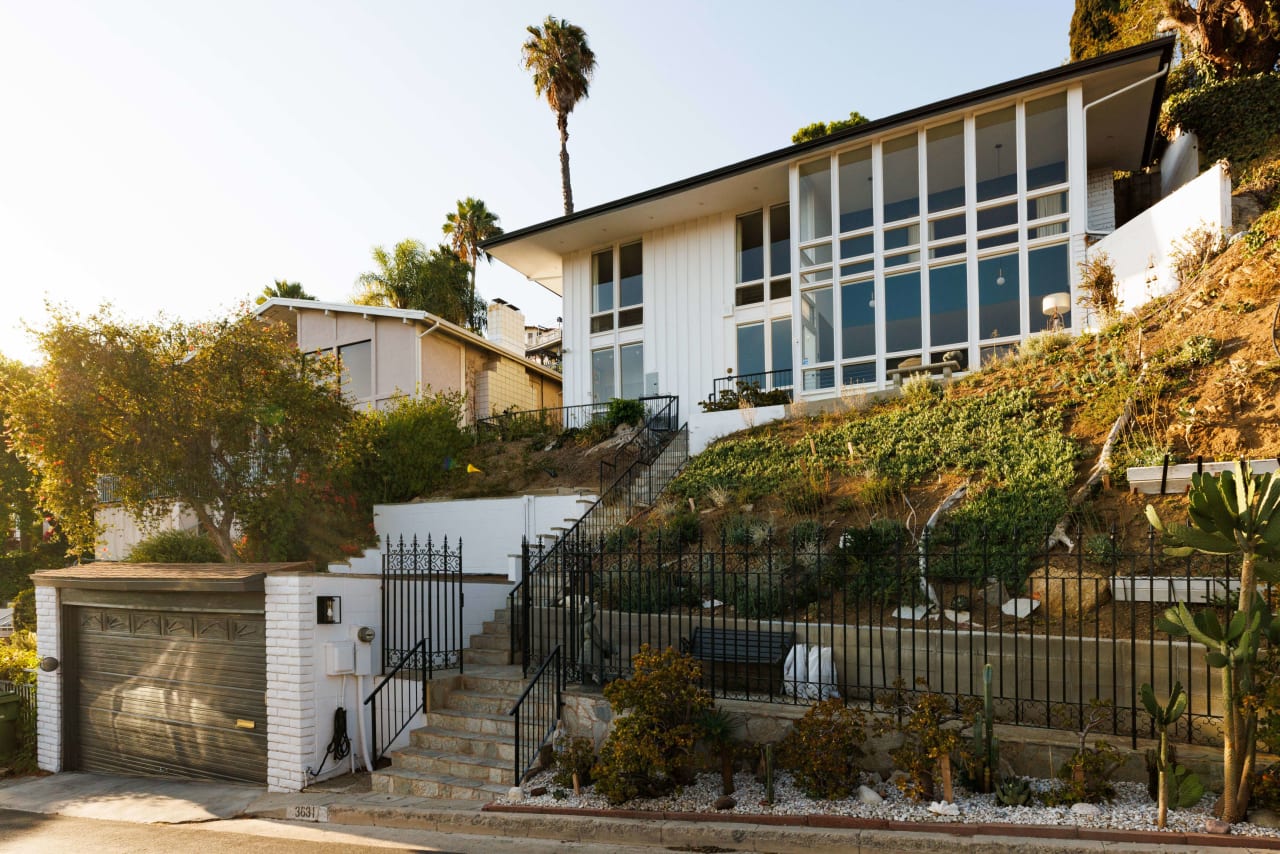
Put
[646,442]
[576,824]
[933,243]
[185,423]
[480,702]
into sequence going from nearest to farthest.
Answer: [576,824] → [480,702] → [185,423] → [646,442] → [933,243]

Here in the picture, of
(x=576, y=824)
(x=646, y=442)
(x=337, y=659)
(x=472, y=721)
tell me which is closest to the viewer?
(x=576, y=824)

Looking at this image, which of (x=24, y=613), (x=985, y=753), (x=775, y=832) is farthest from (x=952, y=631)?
(x=24, y=613)

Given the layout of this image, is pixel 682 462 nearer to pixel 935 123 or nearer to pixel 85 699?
pixel 935 123

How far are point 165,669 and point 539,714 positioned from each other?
5.39 meters

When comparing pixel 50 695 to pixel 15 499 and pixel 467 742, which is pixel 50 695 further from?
pixel 15 499

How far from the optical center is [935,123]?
16859 mm

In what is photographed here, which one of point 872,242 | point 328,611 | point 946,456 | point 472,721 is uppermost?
point 872,242

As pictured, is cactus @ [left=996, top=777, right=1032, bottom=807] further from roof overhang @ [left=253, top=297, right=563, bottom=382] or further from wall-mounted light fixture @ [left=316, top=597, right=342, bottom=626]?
roof overhang @ [left=253, top=297, right=563, bottom=382]

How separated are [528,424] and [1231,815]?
57.4 feet

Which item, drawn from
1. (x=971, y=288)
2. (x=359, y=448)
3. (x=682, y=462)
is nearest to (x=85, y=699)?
(x=359, y=448)

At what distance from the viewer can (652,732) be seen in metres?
6.46

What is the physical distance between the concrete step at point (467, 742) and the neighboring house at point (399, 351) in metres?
13.3

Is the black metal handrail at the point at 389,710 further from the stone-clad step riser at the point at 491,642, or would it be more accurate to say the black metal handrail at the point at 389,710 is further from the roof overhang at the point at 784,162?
the roof overhang at the point at 784,162

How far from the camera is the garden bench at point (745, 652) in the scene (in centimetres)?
767
